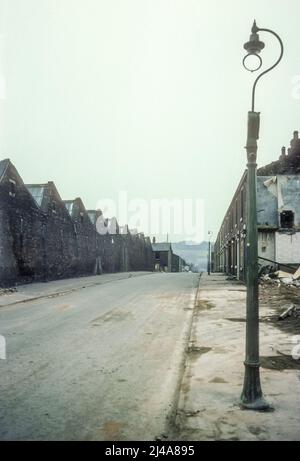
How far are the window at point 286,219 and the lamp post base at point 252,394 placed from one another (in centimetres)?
2302

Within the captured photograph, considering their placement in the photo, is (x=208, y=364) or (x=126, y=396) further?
(x=208, y=364)

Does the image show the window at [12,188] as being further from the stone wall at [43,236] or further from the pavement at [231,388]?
the pavement at [231,388]

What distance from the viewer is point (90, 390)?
589cm

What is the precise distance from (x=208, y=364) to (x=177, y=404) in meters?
2.01

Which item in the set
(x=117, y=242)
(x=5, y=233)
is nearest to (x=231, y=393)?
(x=5, y=233)

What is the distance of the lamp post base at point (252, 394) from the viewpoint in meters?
5.04

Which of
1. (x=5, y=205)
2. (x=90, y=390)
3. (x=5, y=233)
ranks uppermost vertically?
(x=5, y=205)

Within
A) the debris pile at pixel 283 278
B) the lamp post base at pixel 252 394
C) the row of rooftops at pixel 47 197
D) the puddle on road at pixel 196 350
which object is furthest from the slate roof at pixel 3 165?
the lamp post base at pixel 252 394

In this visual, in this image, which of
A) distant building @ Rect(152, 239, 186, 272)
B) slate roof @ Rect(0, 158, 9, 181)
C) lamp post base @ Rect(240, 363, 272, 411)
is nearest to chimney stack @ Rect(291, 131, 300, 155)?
slate roof @ Rect(0, 158, 9, 181)

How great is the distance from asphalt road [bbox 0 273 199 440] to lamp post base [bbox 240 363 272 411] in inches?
36.5

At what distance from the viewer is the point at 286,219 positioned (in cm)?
2720

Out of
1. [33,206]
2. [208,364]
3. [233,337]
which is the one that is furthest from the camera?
[33,206]

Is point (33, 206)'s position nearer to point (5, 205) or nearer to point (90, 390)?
point (5, 205)
